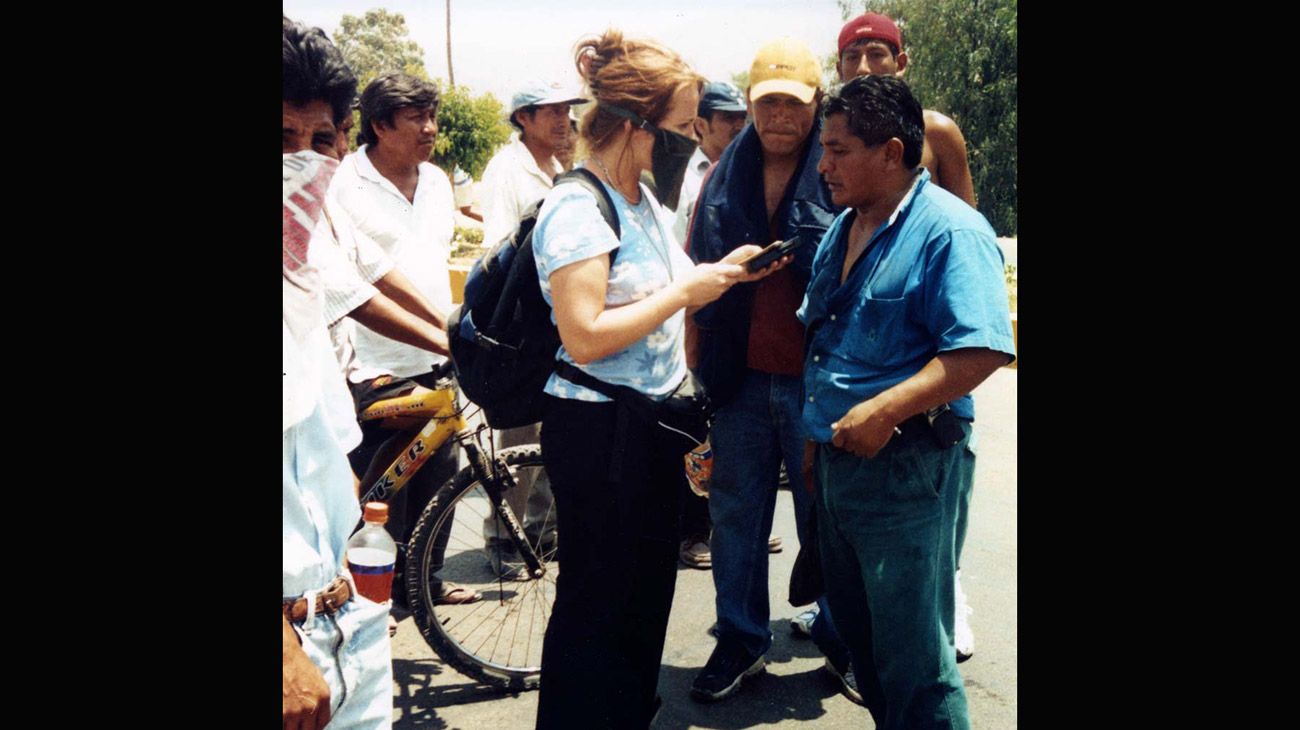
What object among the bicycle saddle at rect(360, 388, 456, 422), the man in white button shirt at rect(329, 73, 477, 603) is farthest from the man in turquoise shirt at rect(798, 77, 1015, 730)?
the man in white button shirt at rect(329, 73, 477, 603)

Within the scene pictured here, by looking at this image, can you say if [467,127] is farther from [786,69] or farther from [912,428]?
[912,428]

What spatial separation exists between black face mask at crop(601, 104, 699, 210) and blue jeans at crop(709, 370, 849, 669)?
105cm

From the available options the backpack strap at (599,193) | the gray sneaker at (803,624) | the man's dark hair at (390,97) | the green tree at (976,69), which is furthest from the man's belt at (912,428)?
the green tree at (976,69)

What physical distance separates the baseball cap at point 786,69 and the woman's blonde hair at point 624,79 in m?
0.84

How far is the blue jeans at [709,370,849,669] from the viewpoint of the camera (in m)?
3.97

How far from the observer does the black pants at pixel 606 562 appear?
2.91m

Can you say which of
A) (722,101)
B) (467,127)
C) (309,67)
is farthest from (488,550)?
(467,127)

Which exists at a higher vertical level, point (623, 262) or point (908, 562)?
point (623, 262)

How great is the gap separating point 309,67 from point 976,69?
952 inches

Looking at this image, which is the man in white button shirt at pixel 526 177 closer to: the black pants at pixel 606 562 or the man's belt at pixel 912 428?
the black pants at pixel 606 562

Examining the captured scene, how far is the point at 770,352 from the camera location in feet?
12.6
